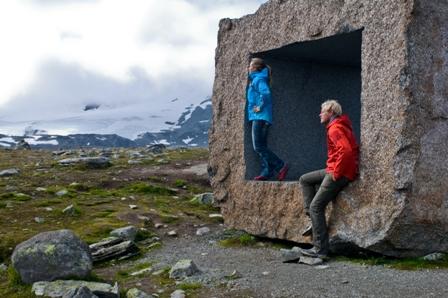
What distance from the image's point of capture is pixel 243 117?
13000 mm

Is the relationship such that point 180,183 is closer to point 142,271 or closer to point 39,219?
point 39,219

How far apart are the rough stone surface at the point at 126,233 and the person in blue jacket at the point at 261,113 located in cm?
286

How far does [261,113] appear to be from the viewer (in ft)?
Result: 40.8

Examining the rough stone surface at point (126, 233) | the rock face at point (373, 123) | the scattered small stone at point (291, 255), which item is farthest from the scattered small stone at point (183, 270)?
the rough stone surface at point (126, 233)

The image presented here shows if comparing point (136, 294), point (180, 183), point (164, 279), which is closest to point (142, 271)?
point (164, 279)

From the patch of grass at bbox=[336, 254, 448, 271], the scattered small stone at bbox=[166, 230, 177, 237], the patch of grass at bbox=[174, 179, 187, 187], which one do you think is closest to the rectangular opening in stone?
the scattered small stone at bbox=[166, 230, 177, 237]

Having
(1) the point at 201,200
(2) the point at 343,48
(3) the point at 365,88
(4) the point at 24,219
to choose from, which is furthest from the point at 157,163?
(3) the point at 365,88

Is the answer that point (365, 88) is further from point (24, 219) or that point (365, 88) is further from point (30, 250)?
point (24, 219)

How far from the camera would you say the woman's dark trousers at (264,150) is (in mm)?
12539

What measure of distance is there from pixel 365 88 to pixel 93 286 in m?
5.46

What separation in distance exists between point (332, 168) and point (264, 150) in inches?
108

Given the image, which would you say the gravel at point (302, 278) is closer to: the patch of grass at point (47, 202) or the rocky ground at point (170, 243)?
the rocky ground at point (170, 243)

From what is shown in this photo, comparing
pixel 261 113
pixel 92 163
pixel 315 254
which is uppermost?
pixel 261 113

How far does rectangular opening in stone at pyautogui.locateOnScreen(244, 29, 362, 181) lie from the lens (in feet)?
42.9
